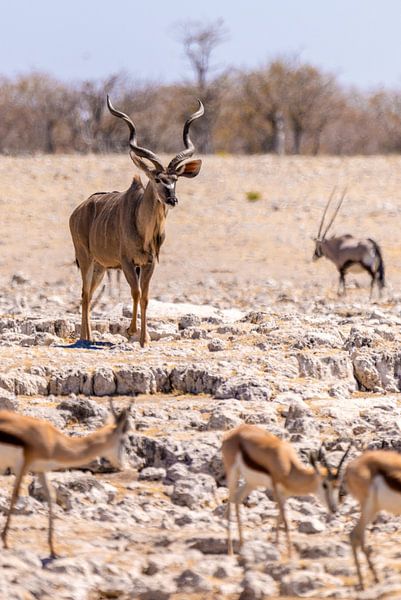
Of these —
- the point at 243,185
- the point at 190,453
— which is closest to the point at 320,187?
the point at 243,185

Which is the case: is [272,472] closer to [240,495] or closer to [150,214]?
[240,495]

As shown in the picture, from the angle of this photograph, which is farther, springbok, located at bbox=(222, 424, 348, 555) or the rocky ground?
springbok, located at bbox=(222, 424, 348, 555)

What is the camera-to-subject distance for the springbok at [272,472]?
6457 millimetres

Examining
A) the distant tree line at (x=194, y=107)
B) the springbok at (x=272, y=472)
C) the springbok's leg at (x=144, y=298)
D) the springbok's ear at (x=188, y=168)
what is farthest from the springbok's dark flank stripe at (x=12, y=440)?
the distant tree line at (x=194, y=107)

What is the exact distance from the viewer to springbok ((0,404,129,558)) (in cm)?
648

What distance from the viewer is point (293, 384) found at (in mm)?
9750

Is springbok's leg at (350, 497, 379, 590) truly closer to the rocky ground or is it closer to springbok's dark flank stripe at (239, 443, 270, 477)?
the rocky ground

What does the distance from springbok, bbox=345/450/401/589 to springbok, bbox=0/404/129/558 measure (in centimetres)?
120

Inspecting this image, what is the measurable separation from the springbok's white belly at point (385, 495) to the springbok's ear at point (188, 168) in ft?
18.9

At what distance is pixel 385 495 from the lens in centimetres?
630

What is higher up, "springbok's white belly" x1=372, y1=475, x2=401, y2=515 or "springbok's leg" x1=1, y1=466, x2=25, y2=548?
"springbok's white belly" x1=372, y1=475, x2=401, y2=515

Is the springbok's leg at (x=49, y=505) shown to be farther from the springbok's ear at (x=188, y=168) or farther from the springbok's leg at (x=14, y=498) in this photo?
the springbok's ear at (x=188, y=168)

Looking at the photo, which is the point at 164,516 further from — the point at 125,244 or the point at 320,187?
the point at 320,187

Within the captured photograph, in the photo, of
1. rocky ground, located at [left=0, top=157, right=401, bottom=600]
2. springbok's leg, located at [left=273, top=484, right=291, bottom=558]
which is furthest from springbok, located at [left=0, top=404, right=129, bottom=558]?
springbok's leg, located at [left=273, top=484, right=291, bottom=558]
